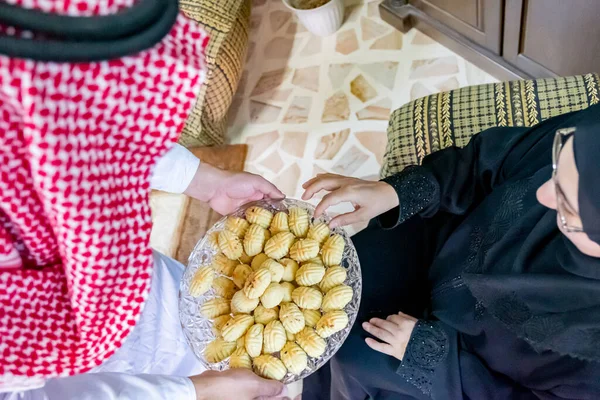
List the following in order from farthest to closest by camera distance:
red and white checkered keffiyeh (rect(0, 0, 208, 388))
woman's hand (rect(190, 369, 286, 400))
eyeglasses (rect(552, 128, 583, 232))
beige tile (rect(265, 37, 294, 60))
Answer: beige tile (rect(265, 37, 294, 60)) → woman's hand (rect(190, 369, 286, 400)) → eyeglasses (rect(552, 128, 583, 232)) → red and white checkered keffiyeh (rect(0, 0, 208, 388))

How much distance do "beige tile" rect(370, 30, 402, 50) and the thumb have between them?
1.43 meters

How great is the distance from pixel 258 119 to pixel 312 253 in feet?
3.46

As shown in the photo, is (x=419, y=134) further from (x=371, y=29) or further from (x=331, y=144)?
(x=371, y=29)

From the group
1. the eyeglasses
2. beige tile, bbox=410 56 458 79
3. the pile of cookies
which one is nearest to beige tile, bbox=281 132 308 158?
beige tile, bbox=410 56 458 79

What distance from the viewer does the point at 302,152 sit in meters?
1.80

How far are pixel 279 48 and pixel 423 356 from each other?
1.50 meters

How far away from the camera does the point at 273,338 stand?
902 millimetres

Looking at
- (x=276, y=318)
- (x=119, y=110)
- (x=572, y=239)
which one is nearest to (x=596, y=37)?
(x=572, y=239)

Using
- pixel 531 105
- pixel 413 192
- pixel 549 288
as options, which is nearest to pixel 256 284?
pixel 413 192

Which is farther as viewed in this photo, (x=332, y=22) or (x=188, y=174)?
(x=332, y=22)

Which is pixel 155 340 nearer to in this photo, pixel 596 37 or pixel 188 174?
pixel 188 174

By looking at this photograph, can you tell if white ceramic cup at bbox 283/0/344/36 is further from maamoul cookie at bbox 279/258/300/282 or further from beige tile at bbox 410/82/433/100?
maamoul cookie at bbox 279/258/300/282

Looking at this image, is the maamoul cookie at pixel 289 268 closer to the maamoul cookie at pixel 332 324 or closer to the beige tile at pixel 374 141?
the maamoul cookie at pixel 332 324

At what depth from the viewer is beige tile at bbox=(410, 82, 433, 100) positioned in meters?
1.80
